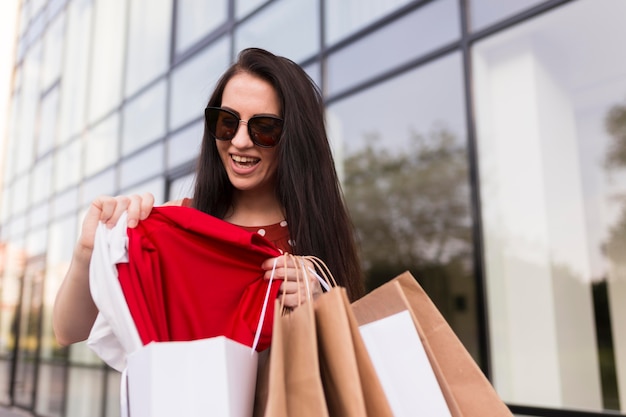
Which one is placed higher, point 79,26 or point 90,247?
point 79,26

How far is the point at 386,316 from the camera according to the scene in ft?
3.11

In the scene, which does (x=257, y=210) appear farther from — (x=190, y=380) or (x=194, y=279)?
(x=190, y=380)

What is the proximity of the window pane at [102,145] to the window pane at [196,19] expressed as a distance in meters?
2.20

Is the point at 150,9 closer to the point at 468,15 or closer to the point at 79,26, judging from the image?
the point at 79,26

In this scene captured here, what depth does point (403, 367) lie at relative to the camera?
0.90 m

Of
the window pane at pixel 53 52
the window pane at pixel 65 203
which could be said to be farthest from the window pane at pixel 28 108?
the window pane at pixel 65 203

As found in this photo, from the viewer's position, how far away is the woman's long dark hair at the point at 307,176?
4.07 feet

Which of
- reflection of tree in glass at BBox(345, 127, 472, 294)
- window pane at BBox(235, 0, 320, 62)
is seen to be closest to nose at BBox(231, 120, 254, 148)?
window pane at BBox(235, 0, 320, 62)

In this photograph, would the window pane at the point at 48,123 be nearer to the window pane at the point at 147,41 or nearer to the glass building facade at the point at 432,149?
the glass building facade at the point at 432,149

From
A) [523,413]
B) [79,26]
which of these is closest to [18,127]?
[79,26]

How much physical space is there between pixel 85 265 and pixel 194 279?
25cm

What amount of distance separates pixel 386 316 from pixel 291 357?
0.21 metres

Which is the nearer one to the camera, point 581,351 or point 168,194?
point 581,351

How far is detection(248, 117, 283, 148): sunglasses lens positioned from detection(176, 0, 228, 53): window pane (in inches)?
205
